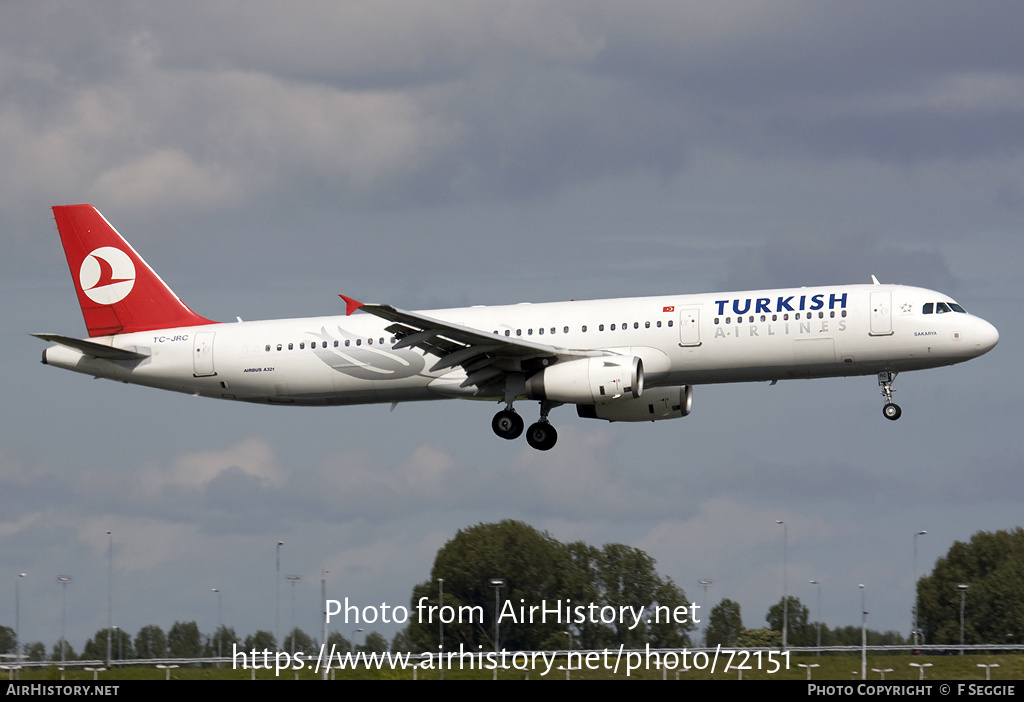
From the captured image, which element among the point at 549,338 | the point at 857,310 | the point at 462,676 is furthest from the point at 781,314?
the point at 462,676

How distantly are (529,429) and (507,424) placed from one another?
97 centimetres

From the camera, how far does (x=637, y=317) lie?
49.6 meters

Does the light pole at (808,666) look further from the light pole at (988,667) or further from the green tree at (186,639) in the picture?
the green tree at (186,639)

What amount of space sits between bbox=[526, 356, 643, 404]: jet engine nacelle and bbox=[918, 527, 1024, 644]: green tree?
215 feet

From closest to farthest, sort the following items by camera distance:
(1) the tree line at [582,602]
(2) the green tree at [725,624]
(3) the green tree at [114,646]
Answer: (2) the green tree at [725,624] → (1) the tree line at [582,602] → (3) the green tree at [114,646]

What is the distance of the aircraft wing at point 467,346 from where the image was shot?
47531 mm

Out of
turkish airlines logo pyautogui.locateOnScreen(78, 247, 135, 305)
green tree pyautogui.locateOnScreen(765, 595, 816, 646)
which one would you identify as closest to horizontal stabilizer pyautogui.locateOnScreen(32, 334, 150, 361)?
turkish airlines logo pyautogui.locateOnScreen(78, 247, 135, 305)

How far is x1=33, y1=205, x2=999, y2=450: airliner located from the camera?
4778cm

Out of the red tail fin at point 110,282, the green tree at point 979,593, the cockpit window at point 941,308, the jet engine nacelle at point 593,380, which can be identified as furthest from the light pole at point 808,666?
the green tree at point 979,593

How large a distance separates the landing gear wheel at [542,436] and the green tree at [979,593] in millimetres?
62899

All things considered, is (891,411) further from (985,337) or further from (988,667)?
(988,667)

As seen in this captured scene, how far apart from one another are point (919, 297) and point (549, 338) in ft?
41.6

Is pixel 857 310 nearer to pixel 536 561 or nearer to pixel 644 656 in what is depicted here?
pixel 644 656

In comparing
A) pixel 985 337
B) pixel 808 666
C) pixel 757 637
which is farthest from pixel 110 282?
pixel 757 637
